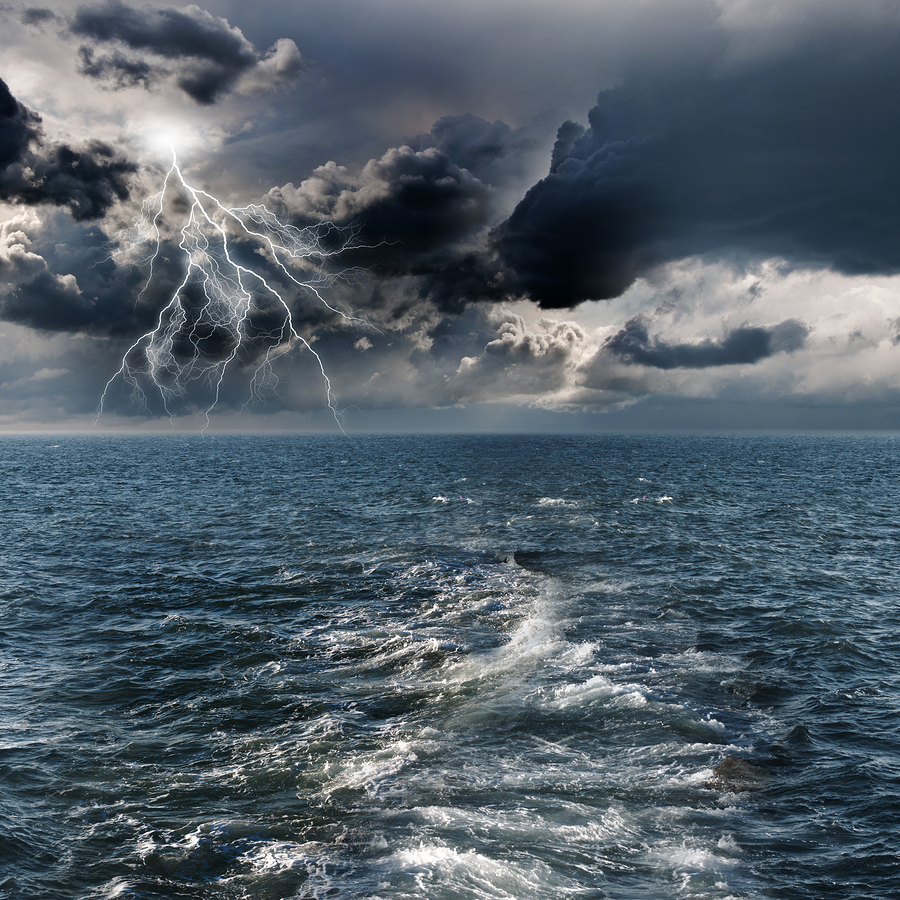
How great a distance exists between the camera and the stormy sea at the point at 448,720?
1162 cm

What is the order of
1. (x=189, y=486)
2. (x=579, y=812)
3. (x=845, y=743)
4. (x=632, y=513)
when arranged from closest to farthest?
(x=579, y=812), (x=845, y=743), (x=632, y=513), (x=189, y=486)

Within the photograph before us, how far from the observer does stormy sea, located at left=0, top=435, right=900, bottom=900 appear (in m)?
11.6

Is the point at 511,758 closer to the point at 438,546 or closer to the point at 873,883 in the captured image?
the point at 873,883

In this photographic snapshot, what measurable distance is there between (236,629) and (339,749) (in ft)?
37.7

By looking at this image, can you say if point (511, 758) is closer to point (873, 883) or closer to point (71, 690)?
point (873, 883)

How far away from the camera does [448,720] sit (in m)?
17.4

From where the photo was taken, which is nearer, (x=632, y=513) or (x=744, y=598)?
(x=744, y=598)

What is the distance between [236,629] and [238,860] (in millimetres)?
14737

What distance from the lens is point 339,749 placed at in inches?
623

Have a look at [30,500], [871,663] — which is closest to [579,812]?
[871,663]

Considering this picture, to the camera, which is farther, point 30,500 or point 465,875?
point 30,500

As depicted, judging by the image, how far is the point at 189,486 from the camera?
7944cm

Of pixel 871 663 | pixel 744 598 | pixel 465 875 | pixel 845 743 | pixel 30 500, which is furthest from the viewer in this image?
pixel 30 500

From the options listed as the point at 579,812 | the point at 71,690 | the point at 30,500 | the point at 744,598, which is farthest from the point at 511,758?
the point at 30,500
